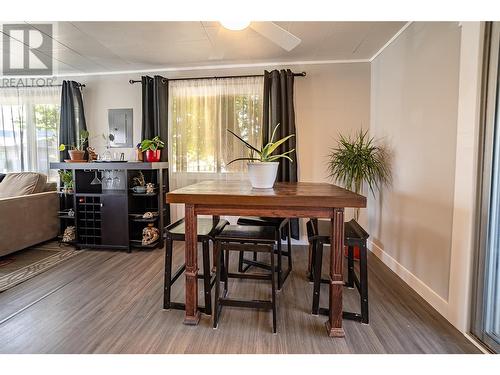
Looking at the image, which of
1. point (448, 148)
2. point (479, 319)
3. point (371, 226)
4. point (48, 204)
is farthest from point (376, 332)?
point (48, 204)

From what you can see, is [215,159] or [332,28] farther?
[215,159]

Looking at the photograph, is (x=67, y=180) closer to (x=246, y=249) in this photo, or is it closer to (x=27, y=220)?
(x=27, y=220)

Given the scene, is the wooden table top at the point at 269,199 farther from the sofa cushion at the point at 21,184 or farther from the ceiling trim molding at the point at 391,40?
the sofa cushion at the point at 21,184

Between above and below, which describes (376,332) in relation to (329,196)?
below

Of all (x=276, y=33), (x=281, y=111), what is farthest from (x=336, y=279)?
(x=281, y=111)

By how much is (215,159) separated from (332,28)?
6.85ft

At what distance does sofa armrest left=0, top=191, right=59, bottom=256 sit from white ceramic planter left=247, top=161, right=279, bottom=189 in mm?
3046

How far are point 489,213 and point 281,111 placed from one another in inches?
95.9

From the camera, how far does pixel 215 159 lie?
3.73 meters

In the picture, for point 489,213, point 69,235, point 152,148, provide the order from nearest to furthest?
point 489,213 < point 152,148 < point 69,235

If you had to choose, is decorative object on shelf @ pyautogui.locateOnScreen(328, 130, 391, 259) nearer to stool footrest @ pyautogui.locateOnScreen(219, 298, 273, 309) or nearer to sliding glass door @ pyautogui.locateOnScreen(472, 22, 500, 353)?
sliding glass door @ pyautogui.locateOnScreen(472, 22, 500, 353)

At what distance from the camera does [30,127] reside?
13.4 ft
